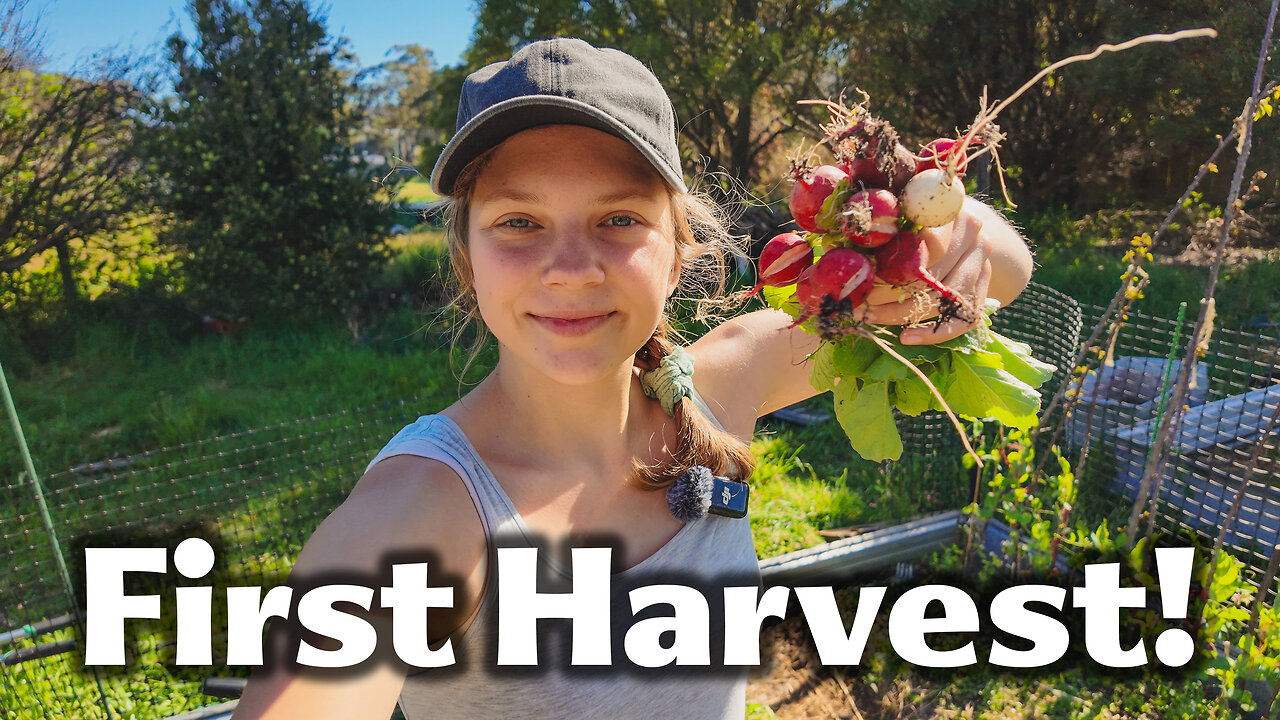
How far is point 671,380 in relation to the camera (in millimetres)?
1570

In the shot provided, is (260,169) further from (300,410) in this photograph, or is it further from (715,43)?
(715,43)

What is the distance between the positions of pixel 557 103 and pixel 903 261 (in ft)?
1.87

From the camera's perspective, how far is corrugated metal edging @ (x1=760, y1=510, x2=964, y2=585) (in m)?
3.59

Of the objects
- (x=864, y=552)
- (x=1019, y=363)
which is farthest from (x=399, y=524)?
(x=864, y=552)

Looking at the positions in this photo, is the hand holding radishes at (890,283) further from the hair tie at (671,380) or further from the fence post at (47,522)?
the fence post at (47,522)

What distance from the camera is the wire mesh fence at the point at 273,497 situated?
3.18 m

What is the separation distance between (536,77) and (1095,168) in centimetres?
1332

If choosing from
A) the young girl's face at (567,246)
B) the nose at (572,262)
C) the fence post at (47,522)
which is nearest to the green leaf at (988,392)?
the young girl's face at (567,246)

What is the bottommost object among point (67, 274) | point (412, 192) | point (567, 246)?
point (567, 246)

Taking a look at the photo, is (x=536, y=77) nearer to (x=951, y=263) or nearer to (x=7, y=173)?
(x=951, y=263)

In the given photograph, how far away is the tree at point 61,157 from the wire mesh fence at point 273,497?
4.05 m

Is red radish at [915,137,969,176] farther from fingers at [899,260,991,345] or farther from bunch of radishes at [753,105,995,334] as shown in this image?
fingers at [899,260,991,345]

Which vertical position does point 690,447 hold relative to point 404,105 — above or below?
below

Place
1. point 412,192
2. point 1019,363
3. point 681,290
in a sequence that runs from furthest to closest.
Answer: point 412,192 < point 681,290 < point 1019,363
